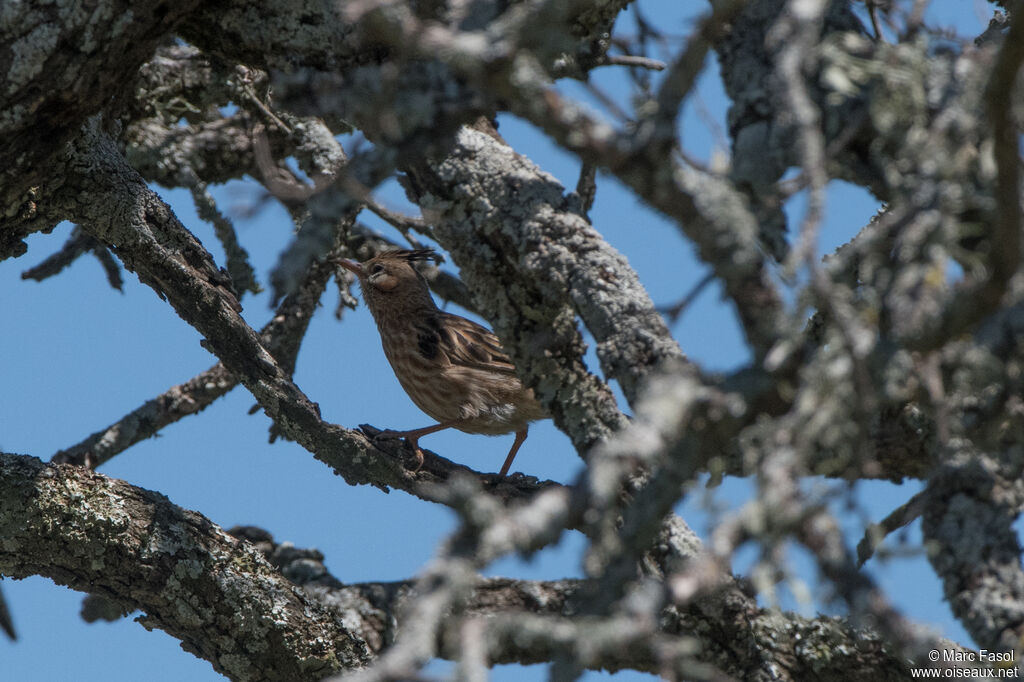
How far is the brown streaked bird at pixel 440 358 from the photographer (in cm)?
661

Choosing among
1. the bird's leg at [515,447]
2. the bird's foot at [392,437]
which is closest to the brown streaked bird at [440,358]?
the bird's leg at [515,447]

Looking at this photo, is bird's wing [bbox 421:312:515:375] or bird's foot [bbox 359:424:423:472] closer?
bird's foot [bbox 359:424:423:472]

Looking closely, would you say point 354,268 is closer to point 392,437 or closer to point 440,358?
point 440,358

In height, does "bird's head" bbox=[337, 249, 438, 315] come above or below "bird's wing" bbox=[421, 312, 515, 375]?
above

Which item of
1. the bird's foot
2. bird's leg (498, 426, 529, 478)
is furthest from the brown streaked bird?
the bird's foot

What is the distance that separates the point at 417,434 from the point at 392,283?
1792 mm

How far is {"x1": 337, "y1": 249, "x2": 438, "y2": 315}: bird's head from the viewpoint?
729 centimetres

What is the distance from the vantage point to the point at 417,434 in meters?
6.05

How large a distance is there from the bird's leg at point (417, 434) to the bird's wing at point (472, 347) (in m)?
0.45

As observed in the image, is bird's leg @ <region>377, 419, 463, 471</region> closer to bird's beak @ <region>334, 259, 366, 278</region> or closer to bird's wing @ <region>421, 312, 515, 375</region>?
bird's wing @ <region>421, 312, 515, 375</region>

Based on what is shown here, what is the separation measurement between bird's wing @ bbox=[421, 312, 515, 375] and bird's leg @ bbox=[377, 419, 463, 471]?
452 millimetres

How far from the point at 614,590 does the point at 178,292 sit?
2663mm

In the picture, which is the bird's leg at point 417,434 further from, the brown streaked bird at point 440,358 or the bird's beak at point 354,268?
the bird's beak at point 354,268

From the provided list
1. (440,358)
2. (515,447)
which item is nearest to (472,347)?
(440,358)
